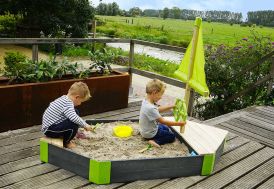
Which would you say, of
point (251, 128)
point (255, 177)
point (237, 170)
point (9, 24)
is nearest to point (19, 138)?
point (237, 170)

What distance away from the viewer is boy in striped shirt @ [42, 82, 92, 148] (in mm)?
3425

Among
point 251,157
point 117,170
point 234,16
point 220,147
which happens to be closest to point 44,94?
point 117,170

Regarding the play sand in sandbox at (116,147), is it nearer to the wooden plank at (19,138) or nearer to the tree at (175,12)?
the wooden plank at (19,138)

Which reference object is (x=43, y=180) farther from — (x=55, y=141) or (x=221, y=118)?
(x=221, y=118)

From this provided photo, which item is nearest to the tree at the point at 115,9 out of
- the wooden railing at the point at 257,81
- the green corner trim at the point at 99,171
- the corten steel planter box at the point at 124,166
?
the wooden railing at the point at 257,81

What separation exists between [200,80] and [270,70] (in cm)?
291

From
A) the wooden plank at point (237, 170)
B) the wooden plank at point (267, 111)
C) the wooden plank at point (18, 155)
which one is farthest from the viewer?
the wooden plank at point (267, 111)

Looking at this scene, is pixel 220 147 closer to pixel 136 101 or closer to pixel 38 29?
pixel 136 101

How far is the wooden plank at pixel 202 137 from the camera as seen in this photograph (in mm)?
3623

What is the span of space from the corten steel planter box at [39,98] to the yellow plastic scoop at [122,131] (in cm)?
104

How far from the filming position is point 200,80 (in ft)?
12.9

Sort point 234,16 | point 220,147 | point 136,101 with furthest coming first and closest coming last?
point 234,16 < point 136,101 < point 220,147

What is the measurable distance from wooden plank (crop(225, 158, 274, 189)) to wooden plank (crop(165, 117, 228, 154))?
0.38 m

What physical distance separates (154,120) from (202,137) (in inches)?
23.9
